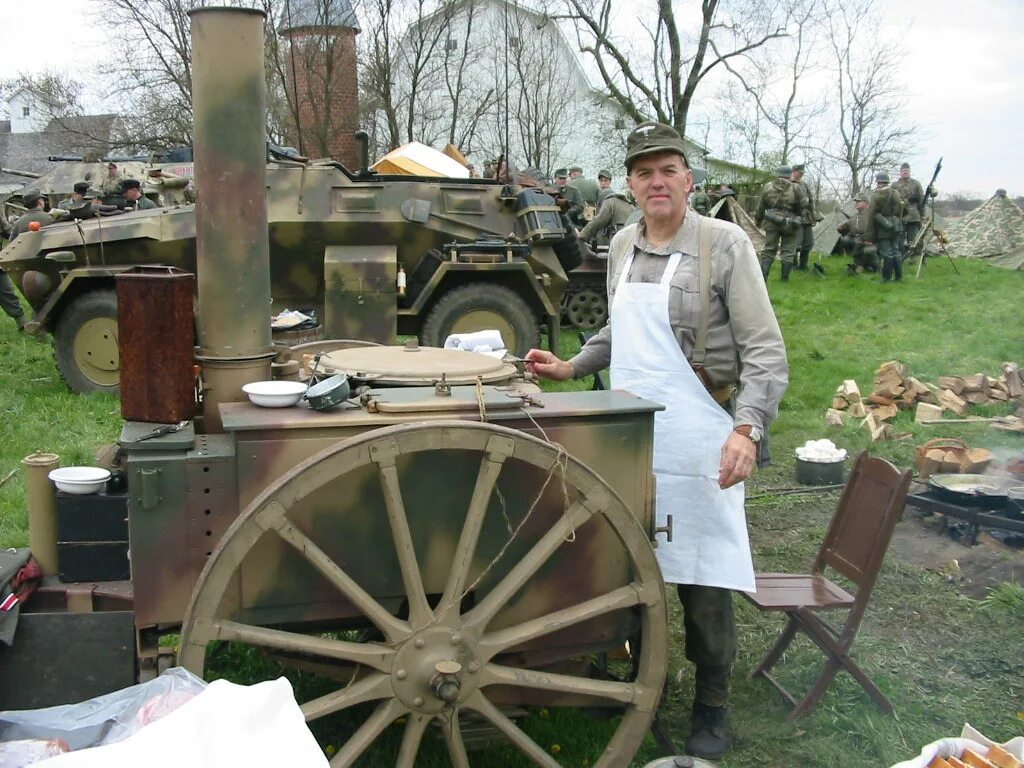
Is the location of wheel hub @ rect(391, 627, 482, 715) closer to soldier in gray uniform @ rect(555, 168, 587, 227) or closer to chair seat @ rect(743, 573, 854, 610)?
chair seat @ rect(743, 573, 854, 610)

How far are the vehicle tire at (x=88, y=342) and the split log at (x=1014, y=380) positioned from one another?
7760mm

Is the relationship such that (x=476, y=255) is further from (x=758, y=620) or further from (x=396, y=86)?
(x=396, y=86)

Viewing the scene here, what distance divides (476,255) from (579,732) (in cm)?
657

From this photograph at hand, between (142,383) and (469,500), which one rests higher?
(142,383)

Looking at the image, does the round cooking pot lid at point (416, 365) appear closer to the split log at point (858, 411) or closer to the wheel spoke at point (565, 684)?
the wheel spoke at point (565, 684)

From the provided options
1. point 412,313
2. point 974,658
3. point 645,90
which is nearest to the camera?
point 974,658

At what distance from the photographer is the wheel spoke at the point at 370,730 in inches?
102

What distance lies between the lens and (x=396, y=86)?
2495 centimetres

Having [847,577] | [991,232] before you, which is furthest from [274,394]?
[991,232]

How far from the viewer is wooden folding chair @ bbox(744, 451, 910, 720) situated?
11.8 ft

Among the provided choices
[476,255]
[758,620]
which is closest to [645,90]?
[476,255]

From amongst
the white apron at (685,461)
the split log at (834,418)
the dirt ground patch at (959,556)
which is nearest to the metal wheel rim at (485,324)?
the split log at (834,418)

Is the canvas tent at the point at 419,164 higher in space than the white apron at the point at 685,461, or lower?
higher

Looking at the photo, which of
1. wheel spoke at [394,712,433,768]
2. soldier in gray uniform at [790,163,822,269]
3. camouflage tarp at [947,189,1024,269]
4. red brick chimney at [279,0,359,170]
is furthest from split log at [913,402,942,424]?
red brick chimney at [279,0,359,170]
